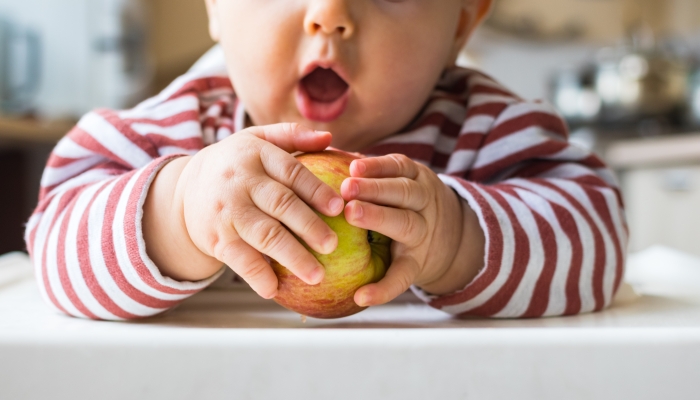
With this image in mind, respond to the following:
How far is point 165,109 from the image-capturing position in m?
0.76

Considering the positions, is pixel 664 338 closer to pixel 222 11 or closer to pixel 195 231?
pixel 195 231

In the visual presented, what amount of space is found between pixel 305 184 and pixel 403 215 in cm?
8

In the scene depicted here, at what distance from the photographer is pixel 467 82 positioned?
87 cm

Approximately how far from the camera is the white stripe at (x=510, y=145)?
0.73 metres

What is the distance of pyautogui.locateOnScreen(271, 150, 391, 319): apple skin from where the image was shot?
18.1 inches

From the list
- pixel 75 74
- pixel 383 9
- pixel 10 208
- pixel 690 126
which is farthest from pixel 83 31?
pixel 383 9

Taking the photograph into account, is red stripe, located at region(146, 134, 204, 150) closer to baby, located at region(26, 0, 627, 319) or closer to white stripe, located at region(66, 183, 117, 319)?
baby, located at region(26, 0, 627, 319)

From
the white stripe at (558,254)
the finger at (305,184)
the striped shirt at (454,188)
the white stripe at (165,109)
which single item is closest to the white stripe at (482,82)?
the striped shirt at (454,188)

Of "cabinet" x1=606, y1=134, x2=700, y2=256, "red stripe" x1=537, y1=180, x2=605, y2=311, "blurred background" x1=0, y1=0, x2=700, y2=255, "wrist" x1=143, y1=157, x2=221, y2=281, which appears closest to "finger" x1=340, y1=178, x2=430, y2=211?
"wrist" x1=143, y1=157, x2=221, y2=281

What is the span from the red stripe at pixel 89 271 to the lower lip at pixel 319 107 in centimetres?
19

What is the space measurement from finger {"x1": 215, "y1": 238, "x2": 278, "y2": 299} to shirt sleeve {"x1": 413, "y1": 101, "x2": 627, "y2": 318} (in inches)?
7.0

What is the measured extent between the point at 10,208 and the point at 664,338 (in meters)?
2.17

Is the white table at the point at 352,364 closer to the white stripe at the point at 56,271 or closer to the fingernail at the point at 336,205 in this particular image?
the fingernail at the point at 336,205

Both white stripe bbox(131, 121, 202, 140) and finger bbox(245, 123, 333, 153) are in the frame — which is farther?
white stripe bbox(131, 121, 202, 140)
